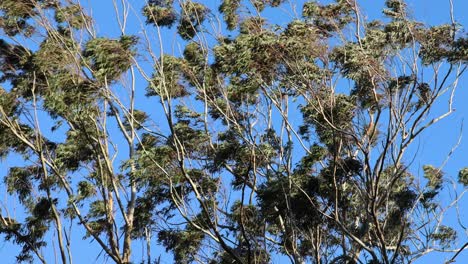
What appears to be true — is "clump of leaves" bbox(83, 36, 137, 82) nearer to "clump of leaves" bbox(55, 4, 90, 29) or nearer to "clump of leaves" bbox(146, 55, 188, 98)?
"clump of leaves" bbox(146, 55, 188, 98)

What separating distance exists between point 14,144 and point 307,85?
278 inches

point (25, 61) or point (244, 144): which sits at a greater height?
point (25, 61)

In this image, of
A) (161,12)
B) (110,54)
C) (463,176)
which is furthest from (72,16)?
(463,176)

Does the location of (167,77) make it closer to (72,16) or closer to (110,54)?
(110,54)

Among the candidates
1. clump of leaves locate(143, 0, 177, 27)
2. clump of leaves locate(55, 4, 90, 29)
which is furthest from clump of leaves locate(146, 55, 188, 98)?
clump of leaves locate(55, 4, 90, 29)

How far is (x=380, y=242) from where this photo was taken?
17281 mm

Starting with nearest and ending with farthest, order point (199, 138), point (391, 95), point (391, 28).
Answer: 1. point (391, 95)
2. point (391, 28)
3. point (199, 138)

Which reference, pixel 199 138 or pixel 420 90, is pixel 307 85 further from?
pixel 199 138

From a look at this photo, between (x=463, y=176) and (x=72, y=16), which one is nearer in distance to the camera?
(x=463, y=176)

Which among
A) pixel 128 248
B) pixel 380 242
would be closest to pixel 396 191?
pixel 380 242

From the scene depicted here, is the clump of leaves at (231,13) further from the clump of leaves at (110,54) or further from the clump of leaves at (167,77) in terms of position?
the clump of leaves at (110,54)

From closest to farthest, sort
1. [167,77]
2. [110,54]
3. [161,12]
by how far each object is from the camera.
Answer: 1. [110,54]
2. [167,77]
3. [161,12]

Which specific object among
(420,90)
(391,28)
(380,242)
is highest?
(391,28)

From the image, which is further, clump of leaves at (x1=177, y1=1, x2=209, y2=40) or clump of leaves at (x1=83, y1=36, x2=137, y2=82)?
clump of leaves at (x1=177, y1=1, x2=209, y2=40)
